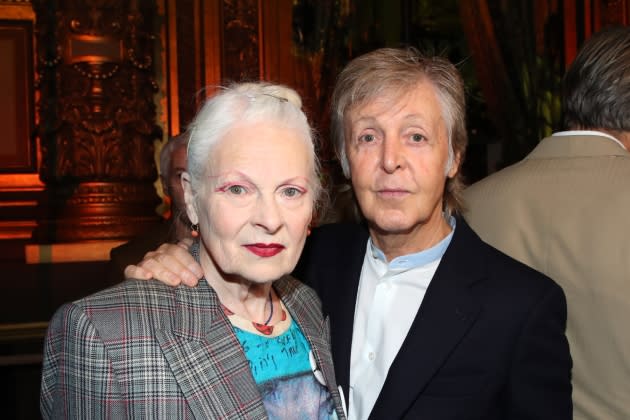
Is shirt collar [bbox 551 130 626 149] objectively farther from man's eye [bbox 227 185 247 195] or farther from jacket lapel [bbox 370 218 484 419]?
man's eye [bbox 227 185 247 195]

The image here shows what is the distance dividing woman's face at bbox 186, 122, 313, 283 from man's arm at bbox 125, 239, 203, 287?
0.10m

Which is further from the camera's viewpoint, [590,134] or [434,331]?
[590,134]

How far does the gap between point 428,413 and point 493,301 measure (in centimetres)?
34

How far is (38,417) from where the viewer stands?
4426 mm

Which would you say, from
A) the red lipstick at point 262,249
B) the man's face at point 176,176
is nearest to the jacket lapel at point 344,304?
the red lipstick at point 262,249

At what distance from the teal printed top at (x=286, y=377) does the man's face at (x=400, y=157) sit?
48 cm

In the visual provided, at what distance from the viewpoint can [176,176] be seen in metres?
3.47

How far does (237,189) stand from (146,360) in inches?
16.1

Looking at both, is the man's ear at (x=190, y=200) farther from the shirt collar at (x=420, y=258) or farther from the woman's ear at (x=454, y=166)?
the woman's ear at (x=454, y=166)

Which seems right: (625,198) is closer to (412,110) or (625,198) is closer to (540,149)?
(540,149)

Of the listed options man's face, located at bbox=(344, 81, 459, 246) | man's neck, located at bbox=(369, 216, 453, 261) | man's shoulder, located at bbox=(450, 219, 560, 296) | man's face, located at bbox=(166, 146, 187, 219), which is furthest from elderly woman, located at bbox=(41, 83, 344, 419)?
man's face, located at bbox=(166, 146, 187, 219)

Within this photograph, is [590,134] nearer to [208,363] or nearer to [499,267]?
[499,267]

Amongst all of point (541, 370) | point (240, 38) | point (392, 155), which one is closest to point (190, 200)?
point (392, 155)

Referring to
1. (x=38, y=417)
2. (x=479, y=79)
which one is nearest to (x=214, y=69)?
(x=479, y=79)
